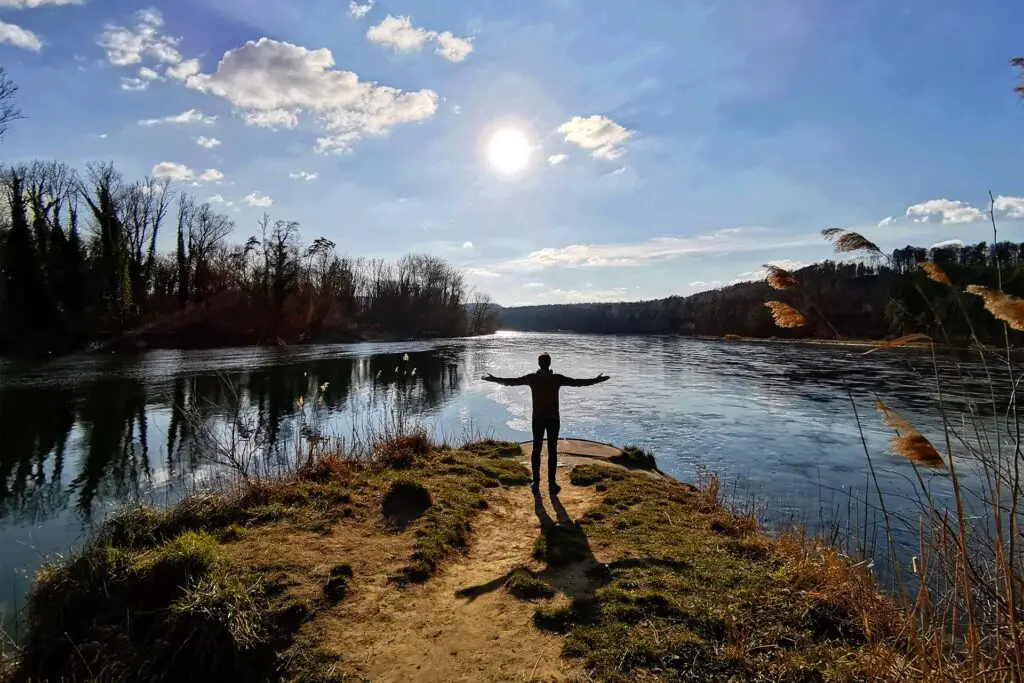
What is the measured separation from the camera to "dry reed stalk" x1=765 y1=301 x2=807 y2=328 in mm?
3606

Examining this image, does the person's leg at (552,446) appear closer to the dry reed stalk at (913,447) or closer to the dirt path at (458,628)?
the dirt path at (458,628)

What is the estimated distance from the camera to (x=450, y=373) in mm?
33062

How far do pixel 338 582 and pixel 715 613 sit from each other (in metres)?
3.64

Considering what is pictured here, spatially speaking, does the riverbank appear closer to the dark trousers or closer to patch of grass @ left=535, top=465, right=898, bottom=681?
patch of grass @ left=535, top=465, right=898, bottom=681

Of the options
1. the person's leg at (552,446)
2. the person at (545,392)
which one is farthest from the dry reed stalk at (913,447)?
the person's leg at (552,446)

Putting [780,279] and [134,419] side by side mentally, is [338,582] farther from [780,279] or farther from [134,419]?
[134,419]

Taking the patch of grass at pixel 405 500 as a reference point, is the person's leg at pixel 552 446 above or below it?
above

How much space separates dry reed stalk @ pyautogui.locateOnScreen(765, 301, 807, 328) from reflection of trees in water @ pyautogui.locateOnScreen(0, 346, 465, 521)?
882cm

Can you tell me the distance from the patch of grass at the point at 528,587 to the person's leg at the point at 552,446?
3.27 m

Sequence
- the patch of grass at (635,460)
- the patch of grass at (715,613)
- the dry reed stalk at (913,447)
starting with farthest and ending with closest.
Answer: the patch of grass at (635,460) < the patch of grass at (715,613) < the dry reed stalk at (913,447)

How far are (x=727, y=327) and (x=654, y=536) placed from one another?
95.0 m

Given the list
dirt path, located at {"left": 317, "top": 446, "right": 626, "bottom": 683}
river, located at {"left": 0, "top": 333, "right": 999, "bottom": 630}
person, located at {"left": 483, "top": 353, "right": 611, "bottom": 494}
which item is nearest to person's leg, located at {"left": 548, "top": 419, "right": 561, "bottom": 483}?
person, located at {"left": 483, "top": 353, "right": 611, "bottom": 494}

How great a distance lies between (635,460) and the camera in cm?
1198

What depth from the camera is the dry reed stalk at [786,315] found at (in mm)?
3606
